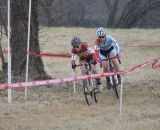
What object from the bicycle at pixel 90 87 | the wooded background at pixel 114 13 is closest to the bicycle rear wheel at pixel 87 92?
the bicycle at pixel 90 87

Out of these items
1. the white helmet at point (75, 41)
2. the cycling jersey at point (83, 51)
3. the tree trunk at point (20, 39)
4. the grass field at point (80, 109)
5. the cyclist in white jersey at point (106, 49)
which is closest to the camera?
the grass field at point (80, 109)

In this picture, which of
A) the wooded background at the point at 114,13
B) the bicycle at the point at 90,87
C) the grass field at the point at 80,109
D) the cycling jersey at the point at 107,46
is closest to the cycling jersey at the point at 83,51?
the bicycle at the point at 90,87

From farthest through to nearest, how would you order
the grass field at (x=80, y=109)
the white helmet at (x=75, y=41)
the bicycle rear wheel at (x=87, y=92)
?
1. the bicycle rear wheel at (x=87, y=92)
2. the white helmet at (x=75, y=41)
3. the grass field at (x=80, y=109)

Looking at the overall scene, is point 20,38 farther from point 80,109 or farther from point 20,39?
point 80,109

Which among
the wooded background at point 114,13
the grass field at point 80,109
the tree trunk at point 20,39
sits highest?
the tree trunk at point 20,39

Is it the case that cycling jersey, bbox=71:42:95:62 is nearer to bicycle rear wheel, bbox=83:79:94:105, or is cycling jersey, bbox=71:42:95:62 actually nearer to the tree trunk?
bicycle rear wheel, bbox=83:79:94:105

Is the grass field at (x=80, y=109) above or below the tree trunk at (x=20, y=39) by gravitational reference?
below

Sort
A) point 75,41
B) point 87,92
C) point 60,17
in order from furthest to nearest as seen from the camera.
A: point 60,17
point 87,92
point 75,41

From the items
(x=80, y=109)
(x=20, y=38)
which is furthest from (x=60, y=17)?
(x=80, y=109)

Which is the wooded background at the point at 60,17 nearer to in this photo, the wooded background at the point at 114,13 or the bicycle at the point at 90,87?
the wooded background at the point at 114,13

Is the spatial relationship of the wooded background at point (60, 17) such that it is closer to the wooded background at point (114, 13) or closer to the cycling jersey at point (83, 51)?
the wooded background at point (114, 13)

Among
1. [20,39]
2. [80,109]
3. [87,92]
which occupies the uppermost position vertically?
[20,39]

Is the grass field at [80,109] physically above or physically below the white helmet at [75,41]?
below

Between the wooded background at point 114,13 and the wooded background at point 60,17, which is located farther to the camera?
the wooded background at point 114,13
